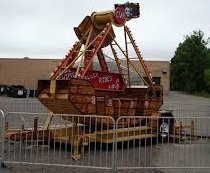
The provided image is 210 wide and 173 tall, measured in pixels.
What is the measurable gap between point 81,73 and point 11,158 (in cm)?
336

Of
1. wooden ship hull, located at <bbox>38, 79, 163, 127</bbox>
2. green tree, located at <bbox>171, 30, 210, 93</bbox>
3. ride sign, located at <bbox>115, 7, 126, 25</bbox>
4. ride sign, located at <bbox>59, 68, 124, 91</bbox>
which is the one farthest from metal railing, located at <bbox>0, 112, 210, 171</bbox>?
green tree, located at <bbox>171, 30, 210, 93</bbox>

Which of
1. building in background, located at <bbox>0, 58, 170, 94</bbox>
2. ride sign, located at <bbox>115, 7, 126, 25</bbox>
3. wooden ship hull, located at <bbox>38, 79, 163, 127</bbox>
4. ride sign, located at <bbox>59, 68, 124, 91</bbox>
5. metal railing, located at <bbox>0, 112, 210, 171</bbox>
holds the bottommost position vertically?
metal railing, located at <bbox>0, 112, 210, 171</bbox>

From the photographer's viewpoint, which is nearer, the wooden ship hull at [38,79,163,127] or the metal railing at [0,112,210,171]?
the metal railing at [0,112,210,171]

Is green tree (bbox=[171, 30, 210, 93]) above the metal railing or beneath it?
above

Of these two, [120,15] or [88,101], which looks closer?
[88,101]

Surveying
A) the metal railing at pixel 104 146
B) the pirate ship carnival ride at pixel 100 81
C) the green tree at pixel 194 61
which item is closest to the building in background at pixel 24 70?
the green tree at pixel 194 61

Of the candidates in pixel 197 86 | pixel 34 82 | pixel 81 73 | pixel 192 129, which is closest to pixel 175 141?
pixel 192 129

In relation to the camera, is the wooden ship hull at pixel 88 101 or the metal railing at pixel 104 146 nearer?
the metal railing at pixel 104 146

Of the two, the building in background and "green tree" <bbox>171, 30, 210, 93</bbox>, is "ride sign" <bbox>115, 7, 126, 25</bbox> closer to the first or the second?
the building in background

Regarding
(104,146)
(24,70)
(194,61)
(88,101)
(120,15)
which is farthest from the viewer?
(194,61)

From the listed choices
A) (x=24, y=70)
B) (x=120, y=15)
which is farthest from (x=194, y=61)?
(x=120, y=15)

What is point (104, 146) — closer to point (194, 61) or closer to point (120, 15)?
point (120, 15)

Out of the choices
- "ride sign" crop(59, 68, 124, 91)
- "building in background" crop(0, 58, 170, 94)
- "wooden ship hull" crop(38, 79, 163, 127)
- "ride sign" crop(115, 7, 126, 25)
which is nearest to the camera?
"wooden ship hull" crop(38, 79, 163, 127)

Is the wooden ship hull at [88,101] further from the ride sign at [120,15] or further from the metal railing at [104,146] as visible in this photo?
the ride sign at [120,15]
